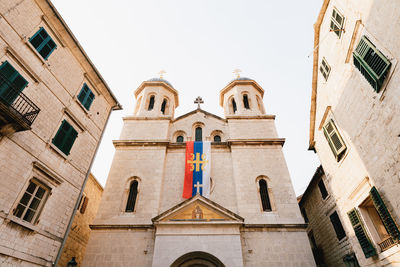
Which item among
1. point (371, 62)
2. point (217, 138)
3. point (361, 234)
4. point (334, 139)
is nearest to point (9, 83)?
point (371, 62)

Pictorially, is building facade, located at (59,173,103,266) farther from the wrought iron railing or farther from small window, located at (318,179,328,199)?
small window, located at (318,179,328,199)

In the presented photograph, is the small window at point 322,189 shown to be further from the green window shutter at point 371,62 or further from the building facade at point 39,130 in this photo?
the building facade at point 39,130

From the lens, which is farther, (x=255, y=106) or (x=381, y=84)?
(x=255, y=106)

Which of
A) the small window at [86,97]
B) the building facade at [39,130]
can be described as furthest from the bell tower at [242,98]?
the building facade at [39,130]

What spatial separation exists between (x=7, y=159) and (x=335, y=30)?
13045 millimetres

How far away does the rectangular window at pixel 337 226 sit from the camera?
525 inches

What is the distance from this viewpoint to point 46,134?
31.0ft

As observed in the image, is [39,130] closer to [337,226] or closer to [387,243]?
[387,243]

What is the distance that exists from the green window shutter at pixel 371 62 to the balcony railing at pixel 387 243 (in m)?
4.54

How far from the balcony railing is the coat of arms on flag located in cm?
828

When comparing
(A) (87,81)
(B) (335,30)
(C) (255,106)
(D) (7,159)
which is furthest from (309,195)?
(D) (7,159)

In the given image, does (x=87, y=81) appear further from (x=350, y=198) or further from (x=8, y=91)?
(x=350, y=198)

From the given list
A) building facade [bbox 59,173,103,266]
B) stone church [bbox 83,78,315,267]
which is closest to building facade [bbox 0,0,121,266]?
stone church [bbox 83,78,315,267]

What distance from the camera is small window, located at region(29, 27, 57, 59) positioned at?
9.54 m
